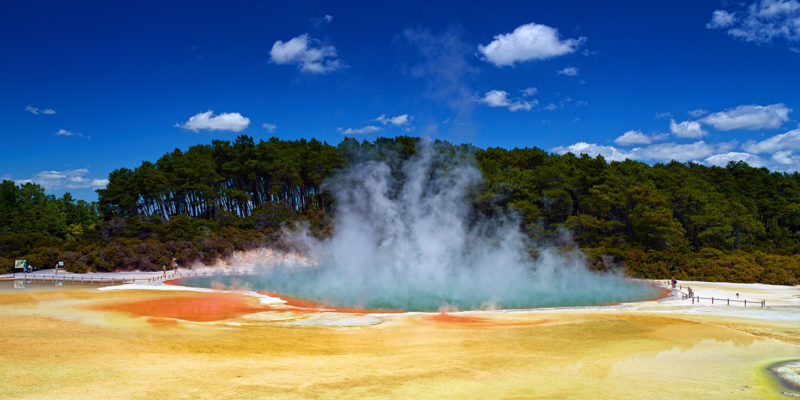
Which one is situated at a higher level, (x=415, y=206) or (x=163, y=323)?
(x=415, y=206)

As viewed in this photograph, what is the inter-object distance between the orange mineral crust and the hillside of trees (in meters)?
20.0

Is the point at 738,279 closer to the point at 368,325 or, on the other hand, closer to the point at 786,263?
the point at 786,263

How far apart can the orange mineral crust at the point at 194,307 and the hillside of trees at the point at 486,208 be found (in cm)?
2000

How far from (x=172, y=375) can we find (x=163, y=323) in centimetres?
797

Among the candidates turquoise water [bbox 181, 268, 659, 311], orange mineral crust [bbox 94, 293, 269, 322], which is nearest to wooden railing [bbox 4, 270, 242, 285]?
turquoise water [bbox 181, 268, 659, 311]

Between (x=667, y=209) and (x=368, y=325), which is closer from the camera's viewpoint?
(x=368, y=325)

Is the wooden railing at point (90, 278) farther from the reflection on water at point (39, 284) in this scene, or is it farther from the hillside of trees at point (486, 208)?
the hillside of trees at point (486, 208)

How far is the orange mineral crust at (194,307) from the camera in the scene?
2091 cm

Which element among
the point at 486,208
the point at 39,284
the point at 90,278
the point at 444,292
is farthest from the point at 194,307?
the point at 486,208

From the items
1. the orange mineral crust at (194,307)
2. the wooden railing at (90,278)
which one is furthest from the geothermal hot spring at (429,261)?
the orange mineral crust at (194,307)

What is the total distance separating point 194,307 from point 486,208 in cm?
3049

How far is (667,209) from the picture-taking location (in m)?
40.5

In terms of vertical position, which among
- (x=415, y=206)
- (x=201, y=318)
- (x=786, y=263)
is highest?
(x=415, y=206)

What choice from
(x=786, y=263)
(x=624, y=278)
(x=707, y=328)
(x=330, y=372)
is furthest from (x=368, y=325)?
(x=786, y=263)
